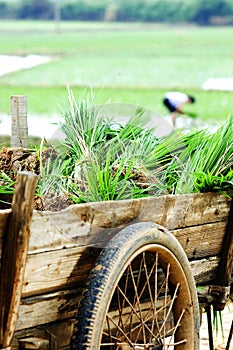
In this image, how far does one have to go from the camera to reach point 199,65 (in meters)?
28.4

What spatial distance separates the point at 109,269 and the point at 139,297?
0.28 meters

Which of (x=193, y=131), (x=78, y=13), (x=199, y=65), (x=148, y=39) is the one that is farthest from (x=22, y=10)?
(x=193, y=131)

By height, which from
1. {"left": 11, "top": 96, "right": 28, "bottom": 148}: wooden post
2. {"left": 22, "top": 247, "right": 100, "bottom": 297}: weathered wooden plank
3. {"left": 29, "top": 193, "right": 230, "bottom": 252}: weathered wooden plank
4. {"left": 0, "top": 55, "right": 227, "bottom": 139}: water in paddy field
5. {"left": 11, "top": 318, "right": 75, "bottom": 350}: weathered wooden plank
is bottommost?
{"left": 11, "top": 318, "right": 75, "bottom": 350}: weathered wooden plank

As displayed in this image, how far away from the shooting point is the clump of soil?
9.10 ft

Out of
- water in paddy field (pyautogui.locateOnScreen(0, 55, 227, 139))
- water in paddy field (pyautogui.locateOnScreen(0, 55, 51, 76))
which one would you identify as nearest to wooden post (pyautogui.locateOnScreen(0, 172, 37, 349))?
water in paddy field (pyautogui.locateOnScreen(0, 55, 227, 139))

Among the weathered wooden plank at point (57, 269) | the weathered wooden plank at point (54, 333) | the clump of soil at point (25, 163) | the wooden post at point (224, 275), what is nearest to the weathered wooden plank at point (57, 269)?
the weathered wooden plank at point (57, 269)

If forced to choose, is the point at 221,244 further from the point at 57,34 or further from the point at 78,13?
the point at 78,13

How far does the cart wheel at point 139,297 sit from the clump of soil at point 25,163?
32 cm

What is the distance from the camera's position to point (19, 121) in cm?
384

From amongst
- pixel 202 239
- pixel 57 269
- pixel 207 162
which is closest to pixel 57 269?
pixel 57 269

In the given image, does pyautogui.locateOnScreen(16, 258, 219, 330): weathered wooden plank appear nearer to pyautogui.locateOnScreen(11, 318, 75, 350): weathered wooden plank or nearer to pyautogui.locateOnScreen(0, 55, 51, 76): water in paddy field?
pyautogui.locateOnScreen(11, 318, 75, 350): weathered wooden plank

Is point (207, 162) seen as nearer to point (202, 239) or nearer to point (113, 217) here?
point (202, 239)

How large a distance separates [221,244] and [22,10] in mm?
49624

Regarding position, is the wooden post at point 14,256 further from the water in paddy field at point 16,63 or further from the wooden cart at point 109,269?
the water in paddy field at point 16,63
